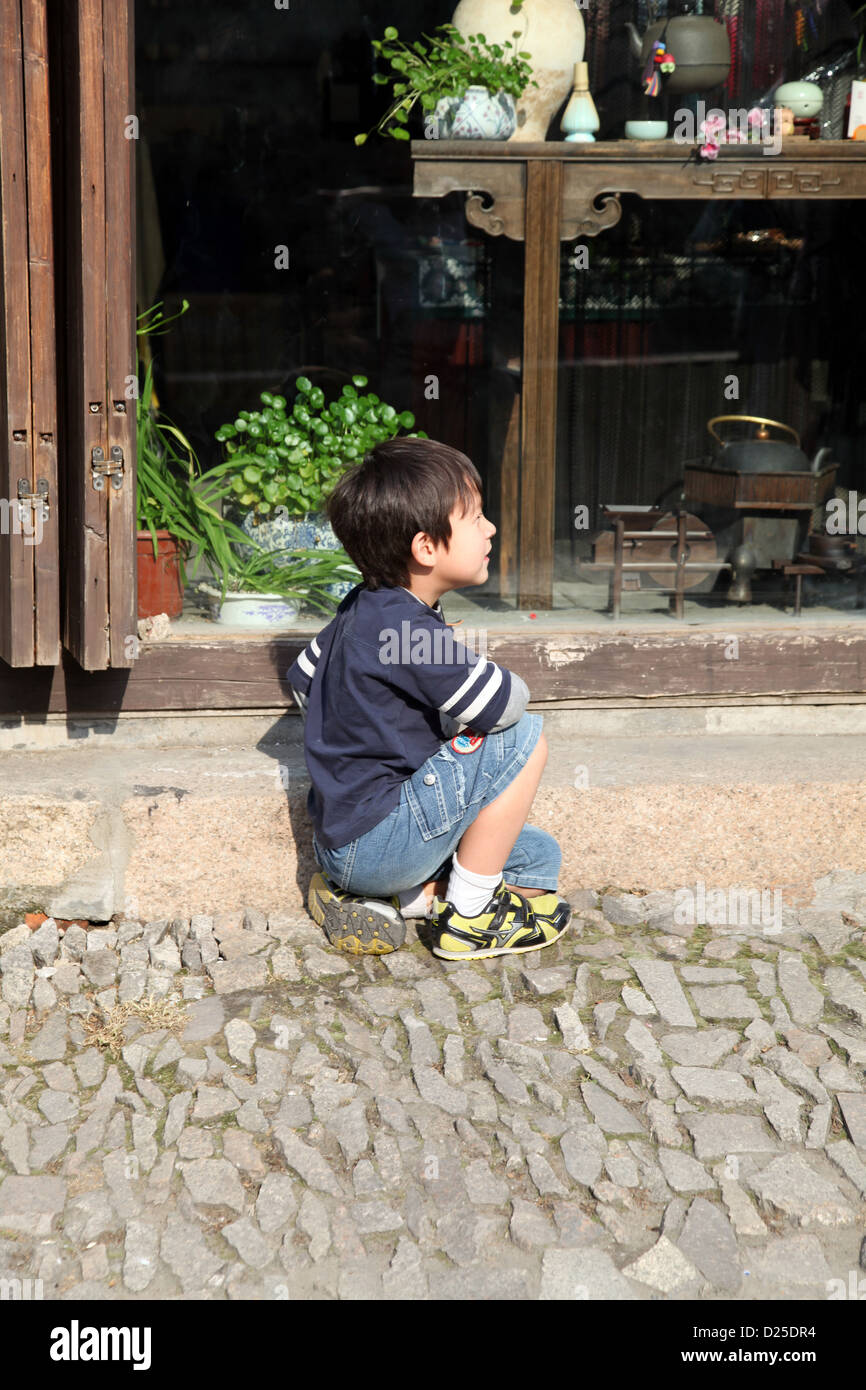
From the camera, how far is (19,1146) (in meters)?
2.35

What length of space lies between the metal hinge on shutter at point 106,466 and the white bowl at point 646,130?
182cm

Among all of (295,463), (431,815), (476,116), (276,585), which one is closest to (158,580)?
(276,585)

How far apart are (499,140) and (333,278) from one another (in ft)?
2.41

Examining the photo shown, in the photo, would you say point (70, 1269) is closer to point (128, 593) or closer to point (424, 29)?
point (128, 593)

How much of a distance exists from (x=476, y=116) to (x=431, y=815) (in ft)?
6.94

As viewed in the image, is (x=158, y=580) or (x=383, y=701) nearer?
(x=383, y=701)

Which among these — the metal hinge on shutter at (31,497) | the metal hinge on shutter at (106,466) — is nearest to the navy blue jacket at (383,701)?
the metal hinge on shutter at (106,466)

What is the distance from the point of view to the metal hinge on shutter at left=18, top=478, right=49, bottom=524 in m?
3.13

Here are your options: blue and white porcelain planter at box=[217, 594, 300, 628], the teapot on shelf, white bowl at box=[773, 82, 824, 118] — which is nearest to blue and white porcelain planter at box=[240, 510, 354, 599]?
blue and white porcelain planter at box=[217, 594, 300, 628]

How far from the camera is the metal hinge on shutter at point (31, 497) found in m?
3.13

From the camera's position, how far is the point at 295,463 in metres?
4.13

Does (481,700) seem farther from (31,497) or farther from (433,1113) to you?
(31,497)

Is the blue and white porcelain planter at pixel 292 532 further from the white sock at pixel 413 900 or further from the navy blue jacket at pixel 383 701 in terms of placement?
the white sock at pixel 413 900

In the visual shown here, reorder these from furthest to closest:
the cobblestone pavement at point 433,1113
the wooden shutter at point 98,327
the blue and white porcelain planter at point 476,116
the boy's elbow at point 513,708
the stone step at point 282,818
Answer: the blue and white porcelain planter at point 476,116
the stone step at point 282,818
the wooden shutter at point 98,327
the boy's elbow at point 513,708
the cobblestone pavement at point 433,1113
